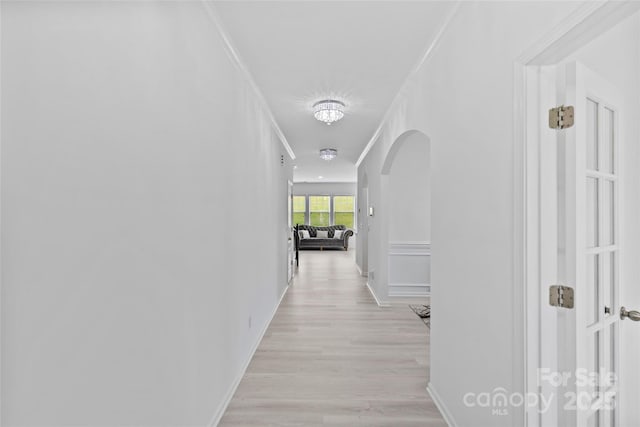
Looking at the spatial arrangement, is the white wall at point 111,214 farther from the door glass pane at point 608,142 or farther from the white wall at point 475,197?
the door glass pane at point 608,142

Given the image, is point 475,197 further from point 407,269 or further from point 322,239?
point 322,239

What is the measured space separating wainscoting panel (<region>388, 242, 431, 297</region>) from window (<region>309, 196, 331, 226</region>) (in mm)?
8097

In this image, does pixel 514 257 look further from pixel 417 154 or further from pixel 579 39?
pixel 417 154

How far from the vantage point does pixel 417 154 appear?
5.19 meters

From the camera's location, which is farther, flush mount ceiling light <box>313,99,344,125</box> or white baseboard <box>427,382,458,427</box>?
flush mount ceiling light <box>313,99,344,125</box>

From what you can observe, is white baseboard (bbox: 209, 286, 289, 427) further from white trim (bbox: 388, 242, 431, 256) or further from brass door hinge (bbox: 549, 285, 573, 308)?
white trim (bbox: 388, 242, 431, 256)

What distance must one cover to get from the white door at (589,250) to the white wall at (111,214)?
1.62 m

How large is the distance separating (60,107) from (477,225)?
1792 millimetres

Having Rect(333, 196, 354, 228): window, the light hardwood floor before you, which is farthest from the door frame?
Rect(333, 196, 354, 228): window

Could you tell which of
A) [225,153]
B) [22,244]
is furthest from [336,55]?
[22,244]

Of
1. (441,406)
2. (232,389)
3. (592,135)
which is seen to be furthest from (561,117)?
(232,389)

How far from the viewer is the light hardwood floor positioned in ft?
7.14

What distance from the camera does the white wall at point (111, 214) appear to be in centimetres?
84

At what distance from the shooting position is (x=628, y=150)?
1.55 metres
